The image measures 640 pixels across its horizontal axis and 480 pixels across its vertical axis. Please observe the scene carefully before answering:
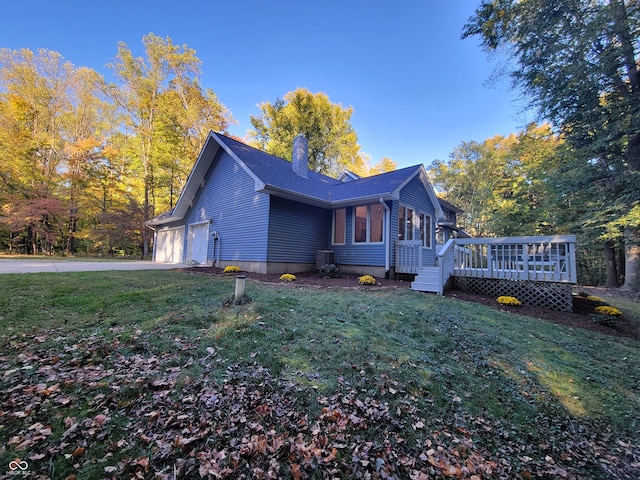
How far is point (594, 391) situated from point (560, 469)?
1.76 meters

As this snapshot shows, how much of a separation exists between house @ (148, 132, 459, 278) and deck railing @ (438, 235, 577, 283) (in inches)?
48.5

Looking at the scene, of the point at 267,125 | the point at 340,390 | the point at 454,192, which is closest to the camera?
the point at 340,390

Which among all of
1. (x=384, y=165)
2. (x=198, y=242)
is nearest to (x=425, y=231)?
(x=198, y=242)

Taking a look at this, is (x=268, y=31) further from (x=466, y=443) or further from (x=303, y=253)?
(x=466, y=443)

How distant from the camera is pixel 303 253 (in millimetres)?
11016

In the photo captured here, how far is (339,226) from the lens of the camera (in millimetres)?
11633

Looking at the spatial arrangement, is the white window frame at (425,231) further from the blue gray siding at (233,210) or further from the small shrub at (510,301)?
the blue gray siding at (233,210)

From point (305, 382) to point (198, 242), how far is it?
12.9 meters

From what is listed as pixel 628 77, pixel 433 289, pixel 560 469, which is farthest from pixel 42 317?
pixel 628 77

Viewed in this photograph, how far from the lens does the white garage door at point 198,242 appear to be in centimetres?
1333

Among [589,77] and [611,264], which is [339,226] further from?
[611,264]

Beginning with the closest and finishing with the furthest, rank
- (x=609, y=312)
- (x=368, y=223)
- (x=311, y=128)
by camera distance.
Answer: (x=609, y=312) → (x=368, y=223) → (x=311, y=128)

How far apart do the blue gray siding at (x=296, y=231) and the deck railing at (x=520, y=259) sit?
5214 mm

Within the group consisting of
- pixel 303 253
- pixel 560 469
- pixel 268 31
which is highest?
pixel 268 31
